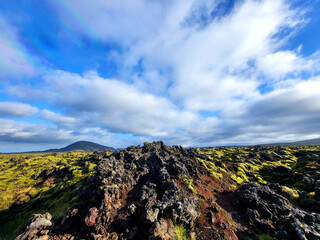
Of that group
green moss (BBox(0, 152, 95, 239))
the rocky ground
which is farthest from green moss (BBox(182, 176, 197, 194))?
green moss (BBox(0, 152, 95, 239))

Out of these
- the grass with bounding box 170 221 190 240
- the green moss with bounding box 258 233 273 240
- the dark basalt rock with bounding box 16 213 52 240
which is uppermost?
the dark basalt rock with bounding box 16 213 52 240

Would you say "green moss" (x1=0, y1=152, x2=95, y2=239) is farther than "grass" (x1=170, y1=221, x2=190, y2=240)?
Yes

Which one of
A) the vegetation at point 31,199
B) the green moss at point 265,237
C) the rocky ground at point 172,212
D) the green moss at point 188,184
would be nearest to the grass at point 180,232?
the rocky ground at point 172,212

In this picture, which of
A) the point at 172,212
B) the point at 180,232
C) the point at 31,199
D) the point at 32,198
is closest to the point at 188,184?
Result: the point at 172,212

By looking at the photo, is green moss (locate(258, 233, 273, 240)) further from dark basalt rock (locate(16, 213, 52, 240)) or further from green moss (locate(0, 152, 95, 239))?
green moss (locate(0, 152, 95, 239))

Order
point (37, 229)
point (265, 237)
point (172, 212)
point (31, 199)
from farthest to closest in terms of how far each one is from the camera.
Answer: point (31, 199), point (172, 212), point (265, 237), point (37, 229)

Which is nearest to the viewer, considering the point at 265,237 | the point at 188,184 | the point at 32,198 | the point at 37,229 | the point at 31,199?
the point at 37,229

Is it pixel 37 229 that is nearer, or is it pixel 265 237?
pixel 37 229

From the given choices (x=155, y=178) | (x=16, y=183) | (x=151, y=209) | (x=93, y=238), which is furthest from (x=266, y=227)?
(x=16, y=183)

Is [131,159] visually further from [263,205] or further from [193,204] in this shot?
[263,205]

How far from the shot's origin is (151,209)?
941 inches

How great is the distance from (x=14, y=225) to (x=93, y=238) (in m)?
41.7

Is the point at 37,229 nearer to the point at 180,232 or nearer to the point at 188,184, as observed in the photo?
the point at 180,232

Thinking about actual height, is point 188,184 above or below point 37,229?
above
